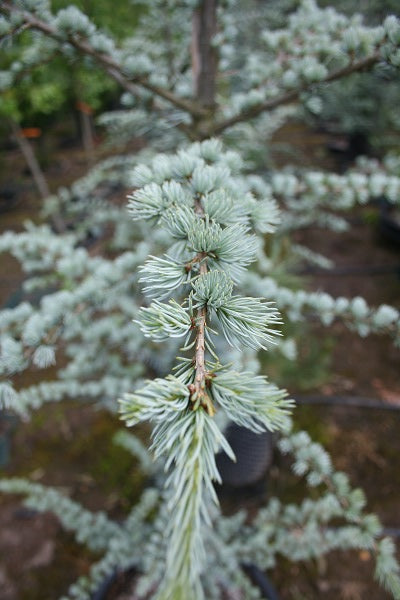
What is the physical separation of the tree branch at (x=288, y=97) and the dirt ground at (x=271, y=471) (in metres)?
1.09

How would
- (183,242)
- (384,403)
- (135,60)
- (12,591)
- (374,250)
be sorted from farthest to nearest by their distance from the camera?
(374,250) < (384,403) < (12,591) < (135,60) < (183,242)

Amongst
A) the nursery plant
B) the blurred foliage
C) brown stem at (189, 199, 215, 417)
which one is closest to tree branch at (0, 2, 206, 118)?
the nursery plant

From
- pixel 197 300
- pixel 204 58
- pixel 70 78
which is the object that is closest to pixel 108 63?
pixel 204 58

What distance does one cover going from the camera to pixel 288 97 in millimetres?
840

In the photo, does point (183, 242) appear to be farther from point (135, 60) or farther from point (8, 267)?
point (8, 267)

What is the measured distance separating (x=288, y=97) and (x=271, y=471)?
1489mm

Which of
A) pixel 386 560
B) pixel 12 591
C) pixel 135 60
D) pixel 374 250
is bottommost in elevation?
pixel 12 591

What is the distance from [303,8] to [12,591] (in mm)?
2123

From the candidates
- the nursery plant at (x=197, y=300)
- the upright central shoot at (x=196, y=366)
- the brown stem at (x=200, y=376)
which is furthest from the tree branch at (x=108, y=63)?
the brown stem at (x=200, y=376)

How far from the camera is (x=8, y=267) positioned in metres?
2.98

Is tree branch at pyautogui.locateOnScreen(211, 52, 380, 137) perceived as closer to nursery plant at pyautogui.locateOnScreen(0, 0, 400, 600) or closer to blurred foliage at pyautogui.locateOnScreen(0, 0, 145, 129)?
nursery plant at pyautogui.locateOnScreen(0, 0, 400, 600)

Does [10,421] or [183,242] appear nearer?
Answer: [183,242]

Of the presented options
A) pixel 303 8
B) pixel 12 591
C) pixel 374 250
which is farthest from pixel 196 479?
pixel 374 250

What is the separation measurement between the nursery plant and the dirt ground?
0.60ft
